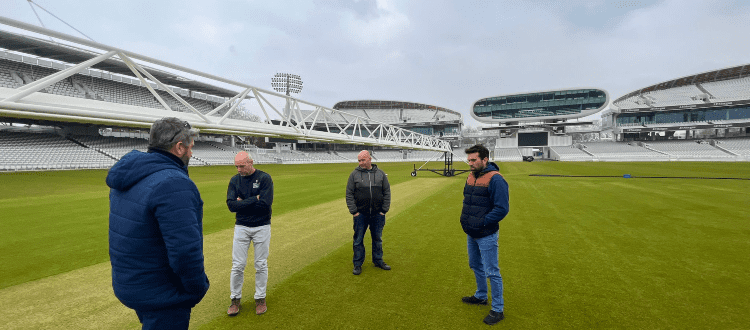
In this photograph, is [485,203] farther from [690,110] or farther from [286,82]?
[690,110]

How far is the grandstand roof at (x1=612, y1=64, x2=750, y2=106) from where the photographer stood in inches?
2041

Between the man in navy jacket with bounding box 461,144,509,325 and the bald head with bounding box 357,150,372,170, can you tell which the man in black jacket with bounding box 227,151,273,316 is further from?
the man in navy jacket with bounding box 461,144,509,325

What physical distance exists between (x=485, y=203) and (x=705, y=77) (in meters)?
84.3

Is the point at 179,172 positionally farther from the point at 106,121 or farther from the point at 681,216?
the point at 681,216

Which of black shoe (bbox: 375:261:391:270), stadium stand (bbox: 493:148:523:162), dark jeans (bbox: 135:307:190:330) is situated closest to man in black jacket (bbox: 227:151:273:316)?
dark jeans (bbox: 135:307:190:330)

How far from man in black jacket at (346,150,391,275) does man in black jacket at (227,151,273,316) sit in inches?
52.6

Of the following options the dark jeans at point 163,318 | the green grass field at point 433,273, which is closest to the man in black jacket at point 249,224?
the green grass field at point 433,273

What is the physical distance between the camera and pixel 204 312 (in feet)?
11.6

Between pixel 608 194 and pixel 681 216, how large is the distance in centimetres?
441

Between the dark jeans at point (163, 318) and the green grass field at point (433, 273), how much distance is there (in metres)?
1.64

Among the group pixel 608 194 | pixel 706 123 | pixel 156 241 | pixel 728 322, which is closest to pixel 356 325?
pixel 156 241

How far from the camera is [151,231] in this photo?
63.1 inches

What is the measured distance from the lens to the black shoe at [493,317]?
3.28 meters

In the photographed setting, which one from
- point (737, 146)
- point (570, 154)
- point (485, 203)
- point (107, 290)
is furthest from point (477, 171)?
point (737, 146)
